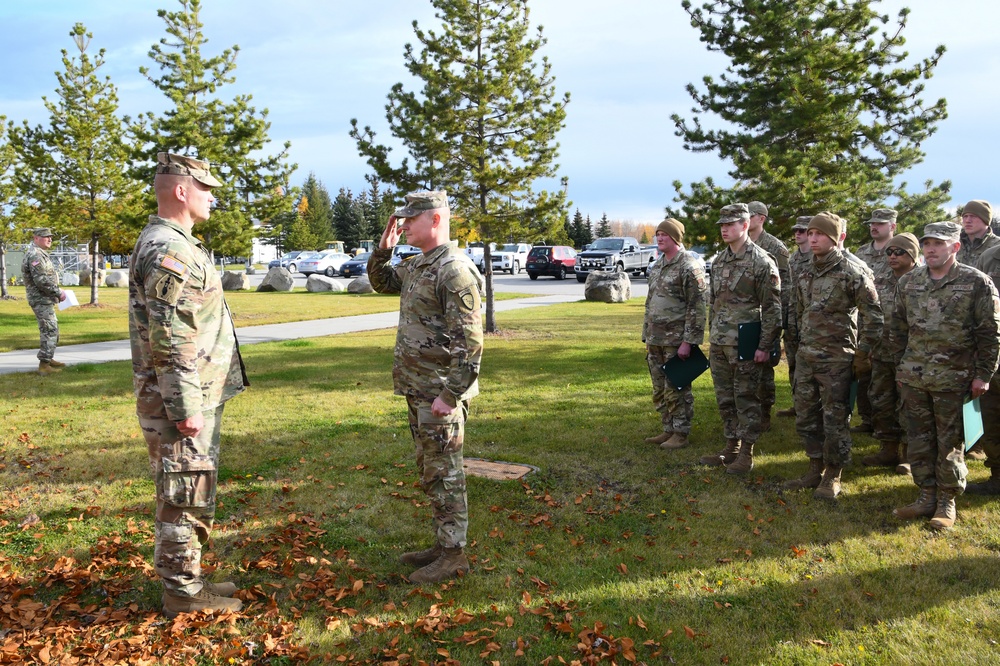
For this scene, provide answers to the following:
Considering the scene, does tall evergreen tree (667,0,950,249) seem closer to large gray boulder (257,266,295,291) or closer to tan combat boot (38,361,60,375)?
tan combat boot (38,361,60,375)

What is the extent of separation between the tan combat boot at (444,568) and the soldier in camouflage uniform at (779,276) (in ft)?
11.3

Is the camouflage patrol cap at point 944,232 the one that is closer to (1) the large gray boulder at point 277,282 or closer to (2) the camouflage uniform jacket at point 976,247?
(2) the camouflage uniform jacket at point 976,247

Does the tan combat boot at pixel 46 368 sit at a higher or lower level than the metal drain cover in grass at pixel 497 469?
higher

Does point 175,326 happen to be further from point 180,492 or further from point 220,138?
point 220,138

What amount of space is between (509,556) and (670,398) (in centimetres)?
320

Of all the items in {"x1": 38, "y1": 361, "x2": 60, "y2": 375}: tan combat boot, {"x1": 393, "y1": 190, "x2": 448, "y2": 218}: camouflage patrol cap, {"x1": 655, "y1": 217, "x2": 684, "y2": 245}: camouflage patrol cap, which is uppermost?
{"x1": 655, "y1": 217, "x2": 684, "y2": 245}: camouflage patrol cap

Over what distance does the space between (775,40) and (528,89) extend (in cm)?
508

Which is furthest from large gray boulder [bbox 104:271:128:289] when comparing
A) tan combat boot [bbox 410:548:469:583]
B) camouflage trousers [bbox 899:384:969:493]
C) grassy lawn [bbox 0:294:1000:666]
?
camouflage trousers [bbox 899:384:969:493]

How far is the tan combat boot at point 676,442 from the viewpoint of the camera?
23.3 feet

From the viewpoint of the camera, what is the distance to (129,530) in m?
5.05

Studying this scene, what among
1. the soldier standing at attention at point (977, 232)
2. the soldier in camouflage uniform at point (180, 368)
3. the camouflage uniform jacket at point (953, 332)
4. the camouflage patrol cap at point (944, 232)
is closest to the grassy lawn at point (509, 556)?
the soldier in camouflage uniform at point (180, 368)

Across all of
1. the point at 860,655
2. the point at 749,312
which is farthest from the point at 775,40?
the point at 860,655

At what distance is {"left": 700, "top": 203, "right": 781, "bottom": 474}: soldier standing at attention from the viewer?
6.30m

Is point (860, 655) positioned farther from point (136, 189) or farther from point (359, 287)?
point (359, 287)
